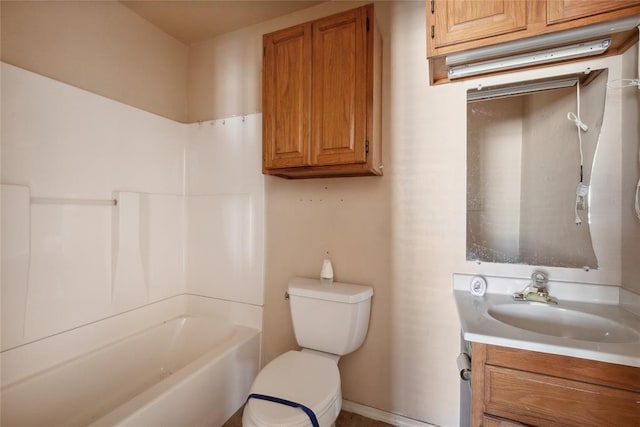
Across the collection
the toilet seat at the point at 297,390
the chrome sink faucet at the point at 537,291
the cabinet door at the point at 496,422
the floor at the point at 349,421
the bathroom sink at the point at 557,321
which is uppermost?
the chrome sink faucet at the point at 537,291

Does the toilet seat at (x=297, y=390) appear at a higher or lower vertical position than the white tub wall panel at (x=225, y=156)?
lower

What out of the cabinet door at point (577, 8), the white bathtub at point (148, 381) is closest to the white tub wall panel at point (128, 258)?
Answer: the white bathtub at point (148, 381)

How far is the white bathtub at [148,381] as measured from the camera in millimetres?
1289

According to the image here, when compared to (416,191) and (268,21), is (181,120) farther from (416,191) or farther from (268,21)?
(416,191)

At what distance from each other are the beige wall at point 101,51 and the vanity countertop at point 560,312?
226cm

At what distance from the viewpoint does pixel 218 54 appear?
7.21ft

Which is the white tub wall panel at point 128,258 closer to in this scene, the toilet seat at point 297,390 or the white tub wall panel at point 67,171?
the white tub wall panel at point 67,171

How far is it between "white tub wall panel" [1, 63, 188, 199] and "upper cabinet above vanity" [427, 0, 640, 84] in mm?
1804

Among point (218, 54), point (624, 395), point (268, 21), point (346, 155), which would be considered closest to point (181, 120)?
point (218, 54)

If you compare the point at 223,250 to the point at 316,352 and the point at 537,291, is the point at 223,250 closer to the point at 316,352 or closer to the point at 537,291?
the point at 316,352

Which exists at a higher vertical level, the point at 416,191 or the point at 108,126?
the point at 108,126

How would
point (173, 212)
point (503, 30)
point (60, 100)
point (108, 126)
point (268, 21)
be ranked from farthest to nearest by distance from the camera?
point (173, 212)
point (268, 21)
point (108, 126)
point (60, 100)
point (503, 30)

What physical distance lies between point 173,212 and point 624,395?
242cm

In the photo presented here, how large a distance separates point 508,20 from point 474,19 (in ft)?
0.39
